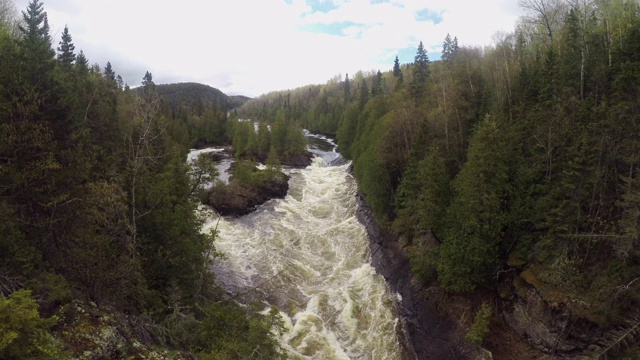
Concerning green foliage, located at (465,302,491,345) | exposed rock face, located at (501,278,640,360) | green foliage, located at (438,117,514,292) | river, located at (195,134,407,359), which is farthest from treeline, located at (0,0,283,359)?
exposed rock face, located at (501,278,640,360)

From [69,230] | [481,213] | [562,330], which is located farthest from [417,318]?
[69,230]

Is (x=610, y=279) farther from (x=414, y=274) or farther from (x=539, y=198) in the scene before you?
(x=414, y=274)

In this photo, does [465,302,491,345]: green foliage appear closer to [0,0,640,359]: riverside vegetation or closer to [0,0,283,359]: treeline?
[0,0,640,359]: riverside vegetation

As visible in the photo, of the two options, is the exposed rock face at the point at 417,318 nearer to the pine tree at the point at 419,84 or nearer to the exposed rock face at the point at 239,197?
the exposed rock face at the point at 239,197

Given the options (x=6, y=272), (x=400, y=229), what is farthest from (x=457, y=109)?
(x=6, y=272)

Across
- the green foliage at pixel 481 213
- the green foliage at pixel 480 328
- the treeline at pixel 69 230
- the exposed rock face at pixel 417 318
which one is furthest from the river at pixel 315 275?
the green foliage at pixel 481 213
